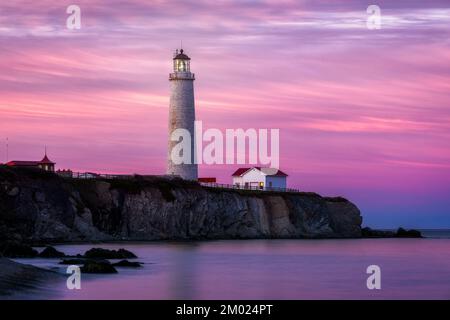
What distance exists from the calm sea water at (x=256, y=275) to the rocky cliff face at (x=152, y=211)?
333 centimetres

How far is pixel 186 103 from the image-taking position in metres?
77.5

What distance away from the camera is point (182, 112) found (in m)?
77.2

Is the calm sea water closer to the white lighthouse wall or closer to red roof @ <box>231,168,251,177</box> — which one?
the white lighthouse wall

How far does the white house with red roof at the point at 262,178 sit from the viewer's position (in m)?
93.6

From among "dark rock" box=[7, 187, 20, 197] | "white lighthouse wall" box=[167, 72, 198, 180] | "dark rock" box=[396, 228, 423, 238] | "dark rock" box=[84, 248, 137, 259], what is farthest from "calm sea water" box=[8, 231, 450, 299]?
"dark rock" box=[396, 228, 423, 238]

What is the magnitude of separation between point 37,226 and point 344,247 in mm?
25641

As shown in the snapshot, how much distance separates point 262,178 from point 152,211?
25.1 m

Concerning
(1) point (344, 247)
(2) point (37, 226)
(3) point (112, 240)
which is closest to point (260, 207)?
(1) point (344, 247)

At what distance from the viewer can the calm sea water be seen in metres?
35.6

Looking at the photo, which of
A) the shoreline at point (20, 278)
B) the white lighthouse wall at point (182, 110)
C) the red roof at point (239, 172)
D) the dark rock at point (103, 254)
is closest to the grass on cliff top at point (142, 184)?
the white lighthouse wall at point (182, 110)

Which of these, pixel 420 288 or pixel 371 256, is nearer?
A: pixel 420 288

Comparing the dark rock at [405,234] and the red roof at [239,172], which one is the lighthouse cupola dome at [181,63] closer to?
the red roof at [239,172]
